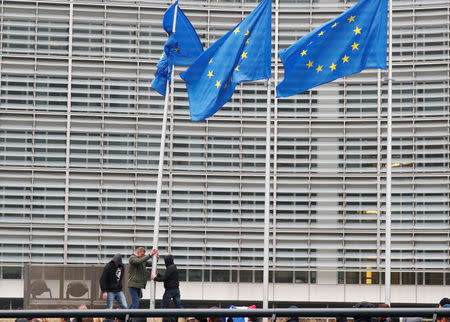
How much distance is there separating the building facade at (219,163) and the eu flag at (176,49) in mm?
14514

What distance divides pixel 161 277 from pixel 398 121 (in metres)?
18.6

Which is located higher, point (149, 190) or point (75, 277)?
point (149, 190)

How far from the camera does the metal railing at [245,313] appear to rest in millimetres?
7805

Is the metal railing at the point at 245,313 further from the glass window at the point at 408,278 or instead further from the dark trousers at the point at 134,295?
the glass window at the point at 408,278

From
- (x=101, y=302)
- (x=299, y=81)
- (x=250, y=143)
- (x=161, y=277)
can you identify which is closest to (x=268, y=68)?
(x=299, y=81)

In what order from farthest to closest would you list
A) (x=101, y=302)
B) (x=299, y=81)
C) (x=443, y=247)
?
(x=443, y=247) < (x=101, y=302) < (x=299, y=81)

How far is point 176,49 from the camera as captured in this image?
20016mm

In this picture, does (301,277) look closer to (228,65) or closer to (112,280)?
(112,280)

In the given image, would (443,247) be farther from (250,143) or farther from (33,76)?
(33,76)

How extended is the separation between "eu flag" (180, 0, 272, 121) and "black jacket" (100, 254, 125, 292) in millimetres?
3737

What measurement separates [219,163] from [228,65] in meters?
16.3

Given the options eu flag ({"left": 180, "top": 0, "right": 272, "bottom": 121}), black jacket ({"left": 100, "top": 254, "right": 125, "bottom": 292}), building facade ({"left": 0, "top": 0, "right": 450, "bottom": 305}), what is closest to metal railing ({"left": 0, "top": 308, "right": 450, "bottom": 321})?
black jacket ({"left": 100, "top": 254, "right": 125, "bottom": 292})

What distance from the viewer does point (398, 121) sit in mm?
34469

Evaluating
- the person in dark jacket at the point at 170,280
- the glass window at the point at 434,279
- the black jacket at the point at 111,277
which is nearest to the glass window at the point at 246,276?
the glass window at the point at 434,279
